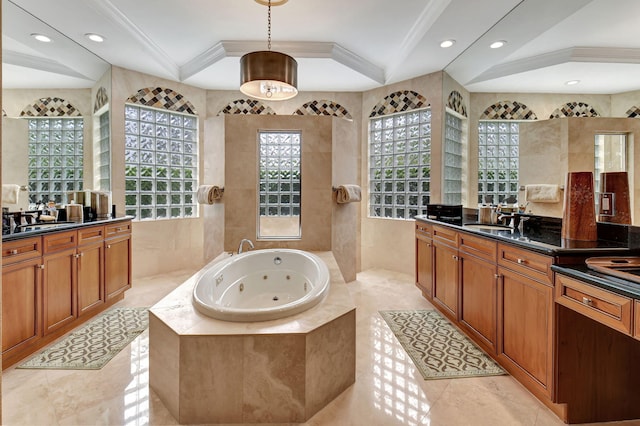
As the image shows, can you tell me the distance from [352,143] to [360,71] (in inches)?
33.4

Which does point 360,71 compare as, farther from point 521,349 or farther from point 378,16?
point 521,349

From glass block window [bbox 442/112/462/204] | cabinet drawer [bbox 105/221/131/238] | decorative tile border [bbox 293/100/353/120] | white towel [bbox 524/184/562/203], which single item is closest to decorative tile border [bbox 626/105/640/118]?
white towel [bbox 524/184/562/203]

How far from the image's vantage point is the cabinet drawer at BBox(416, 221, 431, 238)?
3.25 meters

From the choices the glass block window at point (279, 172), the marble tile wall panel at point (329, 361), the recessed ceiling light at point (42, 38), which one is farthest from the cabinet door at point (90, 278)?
the marble tile wall panel at point (329, 361)

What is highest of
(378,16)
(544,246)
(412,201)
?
(378,16)

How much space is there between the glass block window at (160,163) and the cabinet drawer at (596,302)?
14.0 feet

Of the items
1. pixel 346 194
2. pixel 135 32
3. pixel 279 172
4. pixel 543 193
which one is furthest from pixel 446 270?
pixel 135 32

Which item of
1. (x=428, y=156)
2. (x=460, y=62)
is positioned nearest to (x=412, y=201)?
(x=428, y=156)

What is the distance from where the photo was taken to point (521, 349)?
1931mm

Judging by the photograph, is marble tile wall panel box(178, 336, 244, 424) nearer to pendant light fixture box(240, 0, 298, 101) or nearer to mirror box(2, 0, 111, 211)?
pendant light fixture box(240, 0, 298, 101)

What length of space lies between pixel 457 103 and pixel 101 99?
4151mm

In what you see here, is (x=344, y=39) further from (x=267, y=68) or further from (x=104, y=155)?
(x=104, y=155)

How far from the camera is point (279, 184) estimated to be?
12.4 feet

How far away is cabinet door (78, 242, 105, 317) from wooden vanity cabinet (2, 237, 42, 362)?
0.41 metres
